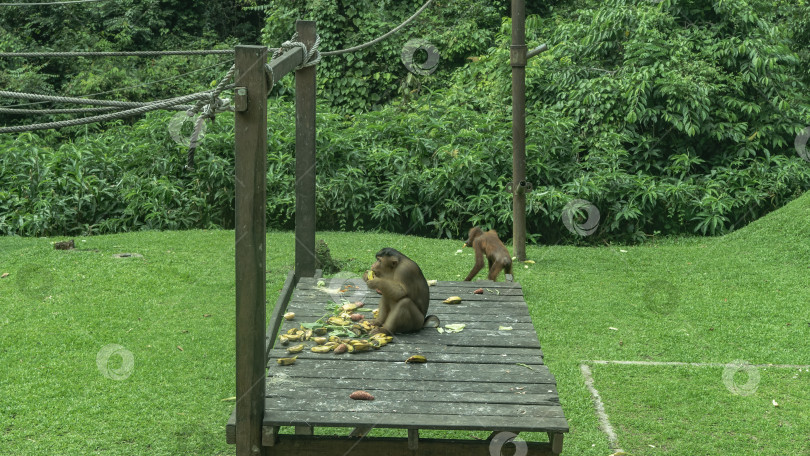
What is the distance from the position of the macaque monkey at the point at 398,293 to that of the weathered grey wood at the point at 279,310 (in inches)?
23.7

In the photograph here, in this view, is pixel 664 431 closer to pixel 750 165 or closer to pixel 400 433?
pixel 400 433

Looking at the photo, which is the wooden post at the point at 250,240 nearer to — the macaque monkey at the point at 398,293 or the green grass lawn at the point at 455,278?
the macaque monkey at the point at 398,293

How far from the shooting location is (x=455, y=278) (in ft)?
29.0

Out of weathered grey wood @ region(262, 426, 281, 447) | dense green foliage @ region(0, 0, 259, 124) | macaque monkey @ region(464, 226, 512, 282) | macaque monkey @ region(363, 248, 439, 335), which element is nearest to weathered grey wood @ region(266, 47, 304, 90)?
macaque monkey @ region(363, 248, 439, 335)

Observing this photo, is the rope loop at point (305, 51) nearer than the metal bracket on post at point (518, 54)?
Yes

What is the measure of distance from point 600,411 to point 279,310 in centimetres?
233

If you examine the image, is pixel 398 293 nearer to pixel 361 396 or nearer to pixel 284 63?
pixel 361 396

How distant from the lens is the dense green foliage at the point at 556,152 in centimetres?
1083

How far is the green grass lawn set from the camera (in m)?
5.62

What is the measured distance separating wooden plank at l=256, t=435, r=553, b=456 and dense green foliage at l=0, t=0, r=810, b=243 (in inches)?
261

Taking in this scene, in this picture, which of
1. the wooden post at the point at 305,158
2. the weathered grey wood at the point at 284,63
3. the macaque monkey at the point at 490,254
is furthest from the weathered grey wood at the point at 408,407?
the macaque monkey at the point at 490,254

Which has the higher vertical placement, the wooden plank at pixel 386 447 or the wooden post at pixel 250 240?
the wooden post at pixel 250 240

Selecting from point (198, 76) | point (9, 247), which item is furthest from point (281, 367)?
point (198, 76)

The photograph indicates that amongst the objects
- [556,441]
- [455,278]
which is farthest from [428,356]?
[455,278]
